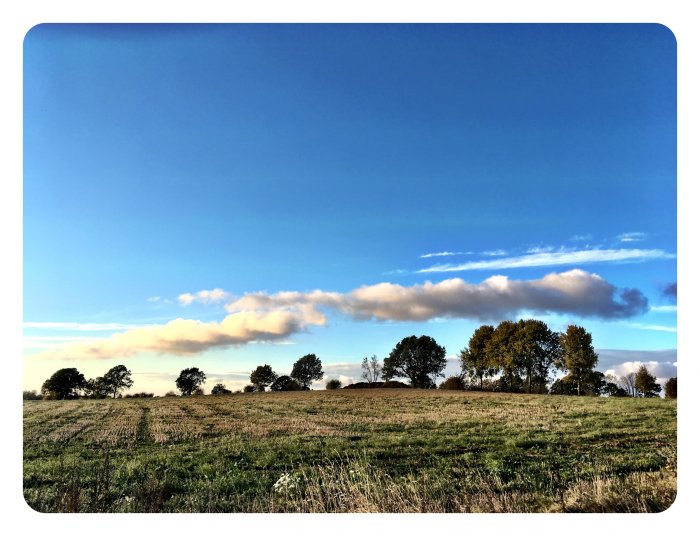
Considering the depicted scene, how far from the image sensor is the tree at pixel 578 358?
3559cm

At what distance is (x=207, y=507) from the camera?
9.67 m

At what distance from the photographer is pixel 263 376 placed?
103ft

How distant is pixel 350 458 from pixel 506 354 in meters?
26.9

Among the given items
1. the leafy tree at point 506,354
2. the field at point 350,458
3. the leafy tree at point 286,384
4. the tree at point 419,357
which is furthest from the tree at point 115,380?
the leafy tree at point 506,354

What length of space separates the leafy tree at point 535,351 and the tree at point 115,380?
86.0ft

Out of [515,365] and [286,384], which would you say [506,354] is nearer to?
[515,365]

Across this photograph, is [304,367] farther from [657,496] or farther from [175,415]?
[657,496]

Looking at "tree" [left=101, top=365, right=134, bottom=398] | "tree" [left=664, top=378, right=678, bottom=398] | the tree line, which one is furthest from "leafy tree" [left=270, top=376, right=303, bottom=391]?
"tree" [left=664, top=378, right=678, bottom=398]

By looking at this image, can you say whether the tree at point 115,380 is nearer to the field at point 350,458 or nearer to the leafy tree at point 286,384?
the field at point 350,458

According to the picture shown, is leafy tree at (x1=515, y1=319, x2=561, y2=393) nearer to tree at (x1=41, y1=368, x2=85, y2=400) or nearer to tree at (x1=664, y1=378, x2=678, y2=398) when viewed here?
tree at (x1=664, y1=378, x2=678, y2=398)
